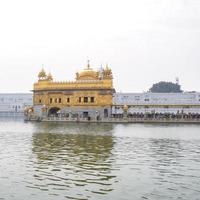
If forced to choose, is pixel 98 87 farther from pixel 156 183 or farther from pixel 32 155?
pixel 156 183

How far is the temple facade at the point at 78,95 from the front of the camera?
63750 mm

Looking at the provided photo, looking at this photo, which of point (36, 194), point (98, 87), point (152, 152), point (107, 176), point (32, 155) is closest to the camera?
point (36, 194)

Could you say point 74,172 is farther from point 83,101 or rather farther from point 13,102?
point 13,102

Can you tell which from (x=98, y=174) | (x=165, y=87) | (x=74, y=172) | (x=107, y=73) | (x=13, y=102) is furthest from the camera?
(x=165, y=87)

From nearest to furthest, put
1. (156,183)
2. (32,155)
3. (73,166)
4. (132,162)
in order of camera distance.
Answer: (156,183) → (73,166) → (132,162) → (32,155)

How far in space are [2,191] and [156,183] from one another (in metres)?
3.98

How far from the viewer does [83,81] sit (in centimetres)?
6544

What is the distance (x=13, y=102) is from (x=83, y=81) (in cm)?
5934

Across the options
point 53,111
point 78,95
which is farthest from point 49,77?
point 78,95

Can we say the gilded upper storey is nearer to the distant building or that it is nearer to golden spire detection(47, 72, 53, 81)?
golden spire detection(47, 72, 53, 81)

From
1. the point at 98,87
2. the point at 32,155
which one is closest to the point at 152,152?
the point at 32,155

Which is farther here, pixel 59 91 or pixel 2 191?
pixel 59 91

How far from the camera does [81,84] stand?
2569 inches

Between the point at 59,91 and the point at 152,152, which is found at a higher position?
the point at 59,91
